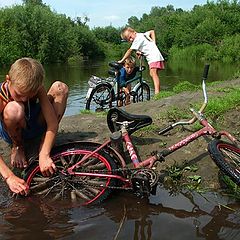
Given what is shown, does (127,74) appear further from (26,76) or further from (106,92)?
(26,76)

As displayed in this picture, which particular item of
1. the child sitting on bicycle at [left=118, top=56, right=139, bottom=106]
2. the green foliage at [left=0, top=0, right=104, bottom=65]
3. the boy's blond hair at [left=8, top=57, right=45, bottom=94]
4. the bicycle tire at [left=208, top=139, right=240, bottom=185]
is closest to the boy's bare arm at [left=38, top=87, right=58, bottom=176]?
the boy's blond hair at [left=8, top=57, right=45, bottom=94]

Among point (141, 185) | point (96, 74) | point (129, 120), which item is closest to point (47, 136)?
point (129, 120)

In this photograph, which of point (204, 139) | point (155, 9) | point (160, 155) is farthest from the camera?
point (155, 9)

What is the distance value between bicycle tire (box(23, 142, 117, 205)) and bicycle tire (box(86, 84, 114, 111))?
5489mm

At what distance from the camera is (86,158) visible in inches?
160

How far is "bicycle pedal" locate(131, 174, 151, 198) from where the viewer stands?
3.74 m

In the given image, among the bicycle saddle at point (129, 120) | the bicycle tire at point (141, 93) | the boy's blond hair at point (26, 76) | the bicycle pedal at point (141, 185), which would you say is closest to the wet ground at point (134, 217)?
the bicycle pedal at point (141, 185)

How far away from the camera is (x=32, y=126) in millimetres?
4398

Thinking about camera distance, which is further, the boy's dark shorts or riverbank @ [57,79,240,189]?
riverbank @ [57,79,240,189]

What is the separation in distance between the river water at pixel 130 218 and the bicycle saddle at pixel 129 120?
722 mm

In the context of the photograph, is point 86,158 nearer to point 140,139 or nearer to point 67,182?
point 67,182

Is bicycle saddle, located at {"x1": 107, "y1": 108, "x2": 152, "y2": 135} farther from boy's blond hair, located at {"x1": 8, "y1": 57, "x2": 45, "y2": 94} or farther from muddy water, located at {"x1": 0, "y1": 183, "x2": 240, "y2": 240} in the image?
boy's blond hair, located at {"x1": 8, "y1": 57, "x2": 45, "y2": 94}

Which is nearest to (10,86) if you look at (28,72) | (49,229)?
(28,72)

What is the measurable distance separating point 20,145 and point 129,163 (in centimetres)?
126
